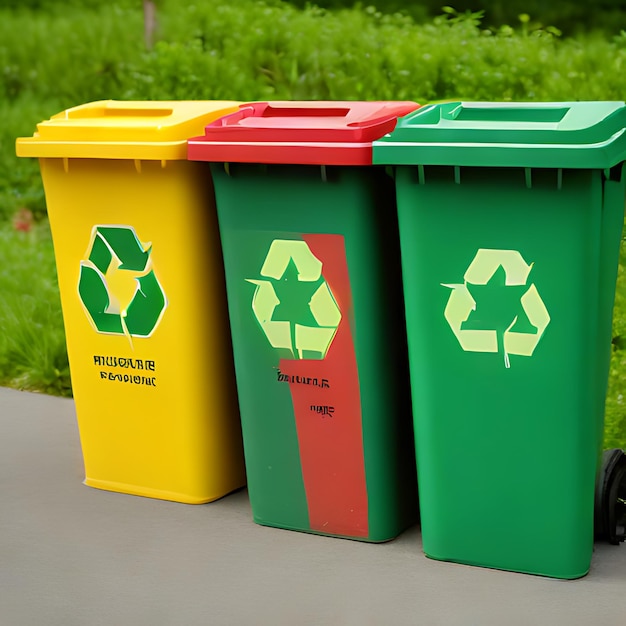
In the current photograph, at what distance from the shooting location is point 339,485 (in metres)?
3.80

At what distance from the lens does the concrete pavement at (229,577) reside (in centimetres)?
338

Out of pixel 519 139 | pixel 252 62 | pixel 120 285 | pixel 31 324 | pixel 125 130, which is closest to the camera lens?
pixel 519 139

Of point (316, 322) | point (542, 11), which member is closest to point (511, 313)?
point (316, 322)

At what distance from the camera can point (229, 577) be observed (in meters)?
3.64

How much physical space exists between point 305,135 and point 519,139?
2.31 ft

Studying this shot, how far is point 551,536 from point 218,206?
153cm

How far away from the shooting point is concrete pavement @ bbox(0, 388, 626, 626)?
338 cm

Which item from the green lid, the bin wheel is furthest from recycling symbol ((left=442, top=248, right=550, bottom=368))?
the bin wheel

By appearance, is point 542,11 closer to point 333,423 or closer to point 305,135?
point 305,135

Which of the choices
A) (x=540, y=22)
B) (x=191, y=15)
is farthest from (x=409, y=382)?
(x=191, y=15)

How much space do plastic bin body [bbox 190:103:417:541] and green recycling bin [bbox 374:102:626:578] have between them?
0.17 meters

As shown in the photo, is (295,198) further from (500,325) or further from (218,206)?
(500,325)

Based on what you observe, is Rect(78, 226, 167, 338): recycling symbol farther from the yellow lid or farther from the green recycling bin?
the green recycling bin

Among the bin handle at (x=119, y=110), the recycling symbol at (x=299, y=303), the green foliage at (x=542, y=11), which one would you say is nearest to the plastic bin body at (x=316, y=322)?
the recycling symbol at (x=299, y=303)
